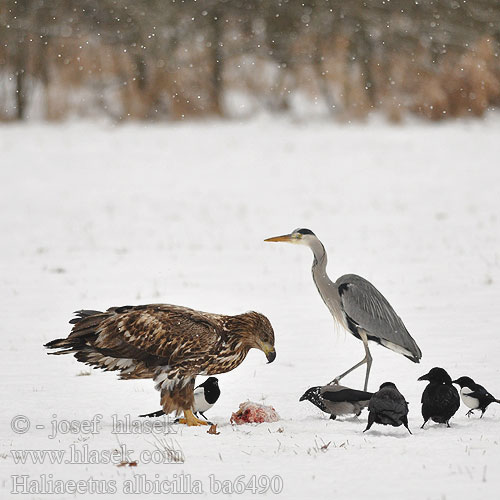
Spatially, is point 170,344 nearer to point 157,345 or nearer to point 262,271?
point 157,345

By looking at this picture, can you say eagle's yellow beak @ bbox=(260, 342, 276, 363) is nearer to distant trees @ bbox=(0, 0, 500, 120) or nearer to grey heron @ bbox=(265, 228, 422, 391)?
grey heron @ bbox=(265, 228, 422, 391)

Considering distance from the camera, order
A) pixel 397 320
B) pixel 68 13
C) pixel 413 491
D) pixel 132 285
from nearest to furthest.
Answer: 1. pixel 413 491
2. pixel 397 320
3. pixel 132 285
4. pixel 68 13

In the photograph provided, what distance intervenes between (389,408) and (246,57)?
22.5m

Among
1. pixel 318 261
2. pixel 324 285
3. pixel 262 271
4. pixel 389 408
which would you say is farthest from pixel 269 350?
pixel 262 271

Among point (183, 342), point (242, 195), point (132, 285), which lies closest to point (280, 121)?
point (242, 195)

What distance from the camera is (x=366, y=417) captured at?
688cm

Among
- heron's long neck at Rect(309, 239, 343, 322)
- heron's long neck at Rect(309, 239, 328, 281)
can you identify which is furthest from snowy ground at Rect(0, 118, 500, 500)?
heron's long neck at Rect(309, 239, 328, 281)

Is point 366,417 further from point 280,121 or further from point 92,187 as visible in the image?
point 280,121

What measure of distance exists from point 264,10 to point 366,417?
23.2 m

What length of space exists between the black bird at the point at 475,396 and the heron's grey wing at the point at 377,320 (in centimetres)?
64

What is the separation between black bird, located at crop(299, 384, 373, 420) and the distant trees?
1876 centimetres

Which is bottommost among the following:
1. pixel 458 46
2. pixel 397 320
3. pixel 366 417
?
pixel 366 417

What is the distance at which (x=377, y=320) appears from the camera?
7293mm

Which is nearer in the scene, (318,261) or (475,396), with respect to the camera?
(475,396)
